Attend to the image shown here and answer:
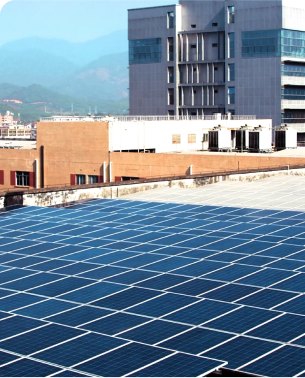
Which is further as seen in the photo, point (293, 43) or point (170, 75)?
point (170, 75)

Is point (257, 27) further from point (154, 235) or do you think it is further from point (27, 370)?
point (27, 370)

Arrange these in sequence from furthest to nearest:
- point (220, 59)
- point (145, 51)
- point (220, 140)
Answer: point (145, 51), point (220, 59), point (220, 140)

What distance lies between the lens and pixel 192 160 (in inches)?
2269

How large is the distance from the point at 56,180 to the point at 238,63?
160ft

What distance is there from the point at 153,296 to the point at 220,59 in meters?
93.6

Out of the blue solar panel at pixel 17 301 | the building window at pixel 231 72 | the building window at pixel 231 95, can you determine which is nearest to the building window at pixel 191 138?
the building window at pixel 231 95

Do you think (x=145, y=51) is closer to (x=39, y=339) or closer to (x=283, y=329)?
(x=283, y=329)

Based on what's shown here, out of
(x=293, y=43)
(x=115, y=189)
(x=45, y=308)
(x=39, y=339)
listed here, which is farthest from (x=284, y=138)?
(x=39, y=339)

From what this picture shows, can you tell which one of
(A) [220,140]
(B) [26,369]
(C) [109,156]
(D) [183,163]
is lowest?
(B) [26,369]

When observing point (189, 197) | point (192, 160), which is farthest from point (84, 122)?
point (189, 197)

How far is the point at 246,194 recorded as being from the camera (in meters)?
39.0

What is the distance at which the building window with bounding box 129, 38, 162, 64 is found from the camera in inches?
4459

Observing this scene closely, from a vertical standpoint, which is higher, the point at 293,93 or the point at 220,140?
the point at 293,93

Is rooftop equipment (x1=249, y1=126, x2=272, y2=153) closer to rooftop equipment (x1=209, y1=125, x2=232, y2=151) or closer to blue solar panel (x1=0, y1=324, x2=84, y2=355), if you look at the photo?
rooftop equipment (x1=209, y1=125, x2=232, y2=151)
